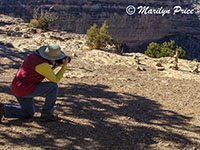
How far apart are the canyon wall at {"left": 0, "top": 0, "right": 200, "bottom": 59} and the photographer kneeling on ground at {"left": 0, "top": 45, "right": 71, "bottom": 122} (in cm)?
1666

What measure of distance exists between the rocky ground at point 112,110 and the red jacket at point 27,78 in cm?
44

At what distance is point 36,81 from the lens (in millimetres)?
3889

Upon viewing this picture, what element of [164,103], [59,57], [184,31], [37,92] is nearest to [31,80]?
[37,92]

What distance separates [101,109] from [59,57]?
4.55ft

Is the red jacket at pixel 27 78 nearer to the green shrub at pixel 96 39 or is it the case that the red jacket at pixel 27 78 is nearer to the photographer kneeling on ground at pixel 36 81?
the photographer kneeling on ground at pixel 36 81

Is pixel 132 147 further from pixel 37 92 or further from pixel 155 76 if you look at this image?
pixel 155 76

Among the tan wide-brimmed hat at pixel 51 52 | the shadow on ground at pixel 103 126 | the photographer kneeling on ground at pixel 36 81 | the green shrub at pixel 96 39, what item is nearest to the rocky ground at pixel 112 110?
the shadow on ground at pixel 103 126

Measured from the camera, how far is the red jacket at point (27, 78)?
3.79 meters

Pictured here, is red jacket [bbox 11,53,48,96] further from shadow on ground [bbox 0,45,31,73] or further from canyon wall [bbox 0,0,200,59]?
canyon wall [bbox 0,0,200,59]

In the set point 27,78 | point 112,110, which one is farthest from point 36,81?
point 112,110

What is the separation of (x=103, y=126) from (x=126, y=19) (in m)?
24.1

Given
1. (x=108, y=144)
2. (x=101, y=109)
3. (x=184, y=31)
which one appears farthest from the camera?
(x=184, y=31)

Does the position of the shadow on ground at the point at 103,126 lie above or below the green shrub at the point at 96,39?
below

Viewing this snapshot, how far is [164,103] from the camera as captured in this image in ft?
18.4
